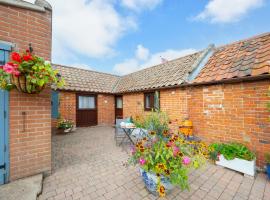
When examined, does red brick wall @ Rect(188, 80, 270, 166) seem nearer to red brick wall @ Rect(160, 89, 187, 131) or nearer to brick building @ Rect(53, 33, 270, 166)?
brick building @ Rect(53, 33, 270, 166)

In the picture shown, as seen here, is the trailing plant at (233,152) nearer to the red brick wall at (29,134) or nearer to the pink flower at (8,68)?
the red brick wall at (29,134)

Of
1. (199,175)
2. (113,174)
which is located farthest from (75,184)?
(199,175)

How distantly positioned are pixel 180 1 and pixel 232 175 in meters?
7.11

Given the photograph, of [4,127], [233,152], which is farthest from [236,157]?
[4,127]

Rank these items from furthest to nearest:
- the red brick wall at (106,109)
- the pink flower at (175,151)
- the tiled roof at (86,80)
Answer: the red brick wall at (106,109), the tiled roof at (86,80), the pink flower at (175,151)

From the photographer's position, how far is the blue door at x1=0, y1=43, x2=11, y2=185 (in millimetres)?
2584

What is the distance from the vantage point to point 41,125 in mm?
3041

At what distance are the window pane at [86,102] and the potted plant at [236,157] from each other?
836cm

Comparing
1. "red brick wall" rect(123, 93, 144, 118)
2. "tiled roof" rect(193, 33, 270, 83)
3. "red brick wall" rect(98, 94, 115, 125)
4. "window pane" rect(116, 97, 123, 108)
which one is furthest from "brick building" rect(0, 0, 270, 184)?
"window pane" rect(116, 97, 123, 108)

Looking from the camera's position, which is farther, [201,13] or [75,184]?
[201,13]

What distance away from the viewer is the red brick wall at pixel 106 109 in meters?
10.4

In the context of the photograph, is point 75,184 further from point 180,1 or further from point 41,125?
point 180,1

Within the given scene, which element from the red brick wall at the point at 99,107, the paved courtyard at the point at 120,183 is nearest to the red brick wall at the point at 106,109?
the red brick wall at the point at 99,107

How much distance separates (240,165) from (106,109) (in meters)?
8.88
